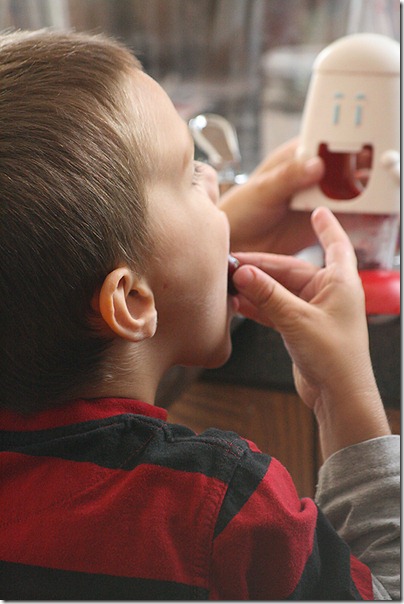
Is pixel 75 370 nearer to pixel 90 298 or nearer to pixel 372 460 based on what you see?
pixel 90 298

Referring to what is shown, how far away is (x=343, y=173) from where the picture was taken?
0.73 metres

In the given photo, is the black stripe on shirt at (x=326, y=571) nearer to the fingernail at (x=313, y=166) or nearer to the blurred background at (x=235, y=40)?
the fingernail at (x=313, y=166)

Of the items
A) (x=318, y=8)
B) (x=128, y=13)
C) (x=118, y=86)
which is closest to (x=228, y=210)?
(x=118, y=86)

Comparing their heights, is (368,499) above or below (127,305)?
below

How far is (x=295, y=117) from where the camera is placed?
116 cm

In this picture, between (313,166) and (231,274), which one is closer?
(231,274)

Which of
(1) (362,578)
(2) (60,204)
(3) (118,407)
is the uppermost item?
(2) (60,204)

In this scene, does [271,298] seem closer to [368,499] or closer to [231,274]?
[231,274]

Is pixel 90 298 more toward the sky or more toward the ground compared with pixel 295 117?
more toward the sky

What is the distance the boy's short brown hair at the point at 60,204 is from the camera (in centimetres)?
44

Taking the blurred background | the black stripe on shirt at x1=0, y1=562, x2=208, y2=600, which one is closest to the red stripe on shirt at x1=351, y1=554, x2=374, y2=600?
the black stripe on shirt at x1=0, y1=562, x2=208, y2=600

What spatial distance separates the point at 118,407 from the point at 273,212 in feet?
1.08

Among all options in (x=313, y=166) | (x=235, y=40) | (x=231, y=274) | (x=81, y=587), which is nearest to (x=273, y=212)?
(x=313, y=166)

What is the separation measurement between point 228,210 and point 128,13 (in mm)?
656
